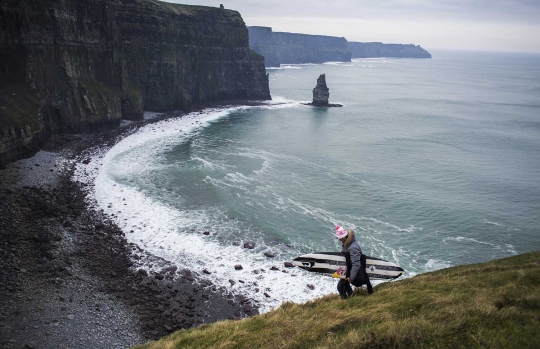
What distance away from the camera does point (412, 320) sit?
468 inches

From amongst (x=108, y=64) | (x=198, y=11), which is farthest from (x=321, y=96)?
(x=108, y=64)

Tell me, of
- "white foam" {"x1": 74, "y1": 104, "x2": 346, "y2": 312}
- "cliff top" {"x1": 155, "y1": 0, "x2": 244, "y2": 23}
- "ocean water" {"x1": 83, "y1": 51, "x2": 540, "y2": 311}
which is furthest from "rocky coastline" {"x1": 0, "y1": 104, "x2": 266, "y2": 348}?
"cliff top" {"x1": 155, "y1": 0, "x2": 244, "y2": 23}

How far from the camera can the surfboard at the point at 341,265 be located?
1568 cm

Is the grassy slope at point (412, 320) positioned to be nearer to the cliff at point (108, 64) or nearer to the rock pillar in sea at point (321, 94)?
the cliff at point (108, 64)

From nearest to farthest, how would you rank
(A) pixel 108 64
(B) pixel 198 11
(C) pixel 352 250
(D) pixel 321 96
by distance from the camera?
(C) pixel 352 250, (A) pixel 108 64, (B) pixel 198 11, (D) pixel 321 96

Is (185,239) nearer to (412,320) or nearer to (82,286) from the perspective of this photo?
(82,286)

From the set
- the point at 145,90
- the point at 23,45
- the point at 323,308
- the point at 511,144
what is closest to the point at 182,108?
the point at 145,90

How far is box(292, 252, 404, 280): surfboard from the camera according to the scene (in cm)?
1568

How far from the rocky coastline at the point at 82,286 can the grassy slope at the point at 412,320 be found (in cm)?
761

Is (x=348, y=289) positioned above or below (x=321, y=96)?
below

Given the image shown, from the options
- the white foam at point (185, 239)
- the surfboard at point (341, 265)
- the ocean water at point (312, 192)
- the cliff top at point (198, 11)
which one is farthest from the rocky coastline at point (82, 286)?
the cliff top at point (198, 11)

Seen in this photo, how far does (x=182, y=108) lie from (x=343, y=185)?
183ft

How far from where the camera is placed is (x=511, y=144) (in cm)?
7200

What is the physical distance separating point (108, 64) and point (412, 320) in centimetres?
7386
